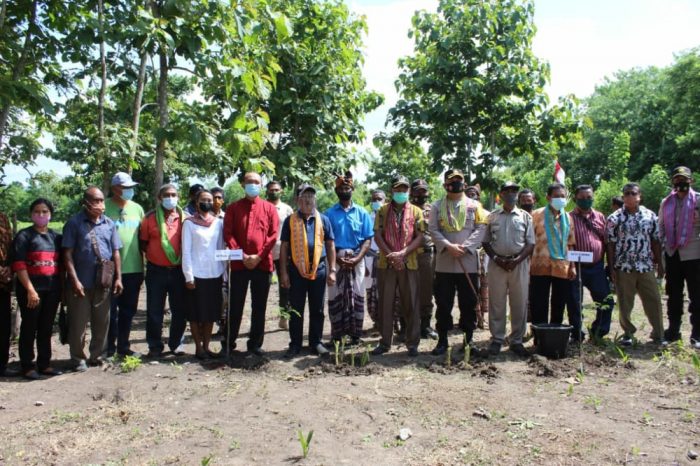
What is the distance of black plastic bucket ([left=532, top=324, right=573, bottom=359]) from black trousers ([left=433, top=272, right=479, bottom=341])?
0.69 m

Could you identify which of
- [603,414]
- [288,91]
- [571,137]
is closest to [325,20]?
[288,91]

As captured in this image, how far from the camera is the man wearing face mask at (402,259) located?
5992 mm

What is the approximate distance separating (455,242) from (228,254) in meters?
2.40

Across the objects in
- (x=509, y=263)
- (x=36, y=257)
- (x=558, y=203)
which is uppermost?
(x=558, y=203)

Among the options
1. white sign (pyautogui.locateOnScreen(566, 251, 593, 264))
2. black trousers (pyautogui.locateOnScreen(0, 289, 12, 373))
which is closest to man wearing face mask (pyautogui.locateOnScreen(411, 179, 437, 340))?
white sign (pyautogui.locateOnScreen(566, 251, 593, 264))

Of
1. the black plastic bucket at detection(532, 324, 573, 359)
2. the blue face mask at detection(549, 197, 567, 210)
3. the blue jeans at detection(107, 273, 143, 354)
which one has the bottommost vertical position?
Result: the black plastic bucket at detection(532, 324, 573, 359)

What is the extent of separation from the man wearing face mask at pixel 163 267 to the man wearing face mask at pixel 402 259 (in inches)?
85.1

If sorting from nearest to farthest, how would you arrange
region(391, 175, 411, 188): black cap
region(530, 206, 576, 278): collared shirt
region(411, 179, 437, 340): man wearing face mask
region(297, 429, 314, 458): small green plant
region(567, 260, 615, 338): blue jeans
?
region(297, 429, 314, 458): small green plant
region(391, 175, 411, 188): black cap
region(530, 206, 576, 278): collared shirt
region(567, 260, 615, 338): blue jeans
region(411, 179, 437, 340): man wearing face mask

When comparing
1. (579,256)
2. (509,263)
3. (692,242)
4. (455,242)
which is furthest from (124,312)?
(692,242)

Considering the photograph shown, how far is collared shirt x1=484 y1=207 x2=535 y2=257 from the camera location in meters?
5.94

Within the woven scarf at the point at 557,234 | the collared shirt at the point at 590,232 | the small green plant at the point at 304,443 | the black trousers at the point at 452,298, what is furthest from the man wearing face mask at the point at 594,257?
the small green plant at the point at 304,443

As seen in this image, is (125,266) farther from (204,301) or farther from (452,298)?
(452,298)

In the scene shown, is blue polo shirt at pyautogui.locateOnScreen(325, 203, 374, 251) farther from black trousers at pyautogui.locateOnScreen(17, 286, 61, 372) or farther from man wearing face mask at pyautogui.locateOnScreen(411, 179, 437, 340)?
black trousers at pyautogui.locateOnScreen(17, 286, 61, 372)

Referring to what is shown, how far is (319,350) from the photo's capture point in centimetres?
608
